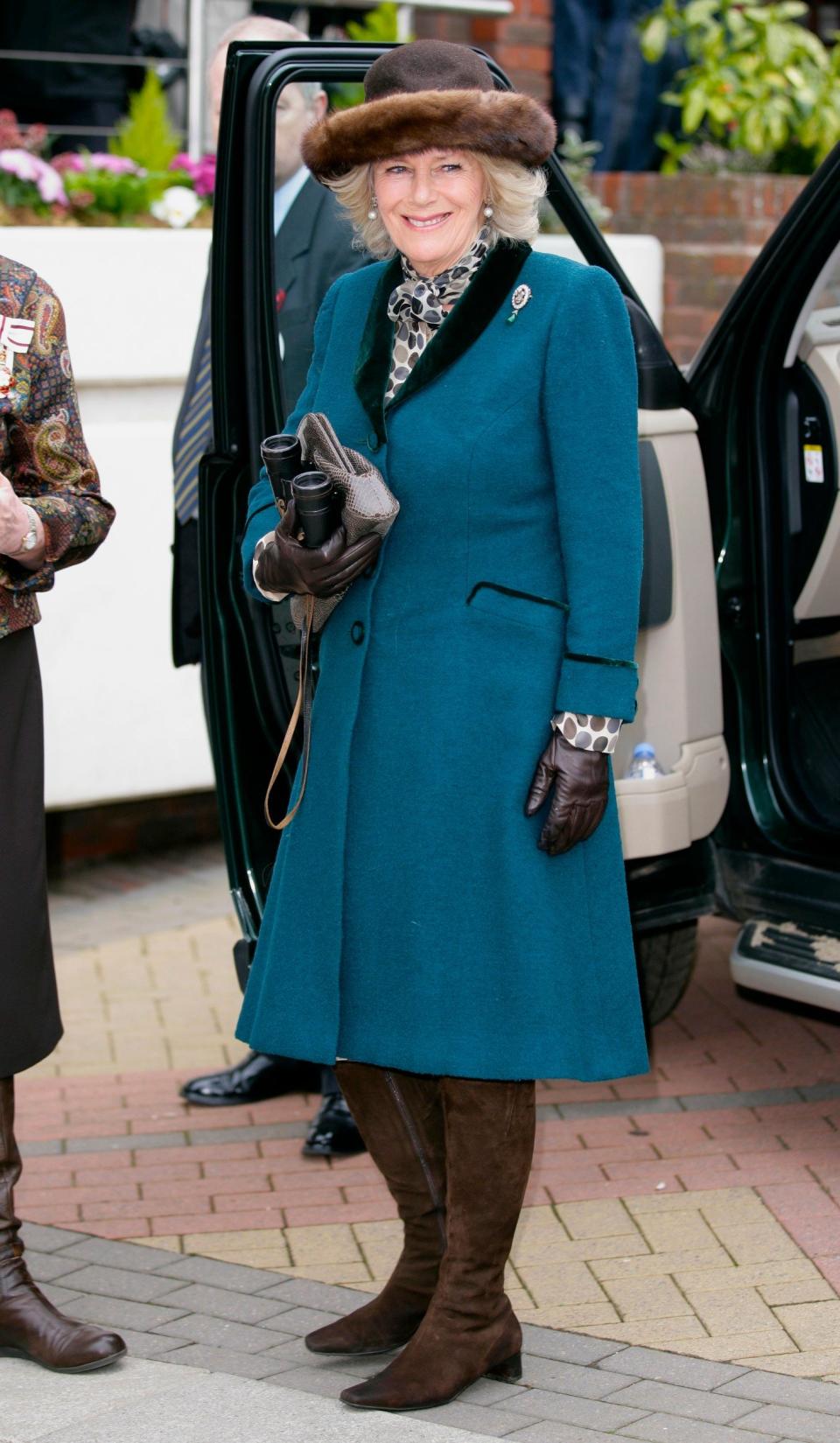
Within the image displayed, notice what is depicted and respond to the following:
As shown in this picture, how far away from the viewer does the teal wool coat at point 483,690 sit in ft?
9.91

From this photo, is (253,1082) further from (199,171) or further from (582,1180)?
(199,171)

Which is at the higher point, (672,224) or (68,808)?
(672,224)

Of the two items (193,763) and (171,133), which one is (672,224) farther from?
(193,763)

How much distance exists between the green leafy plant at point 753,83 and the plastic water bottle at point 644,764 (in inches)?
190

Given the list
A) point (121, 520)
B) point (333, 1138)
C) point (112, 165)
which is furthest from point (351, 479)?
point (112, 165)

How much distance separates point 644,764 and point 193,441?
3.78 feet

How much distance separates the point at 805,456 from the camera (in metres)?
4.56

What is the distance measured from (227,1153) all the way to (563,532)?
6.34 ft

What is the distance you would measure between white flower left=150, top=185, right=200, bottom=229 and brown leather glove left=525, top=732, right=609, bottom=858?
4.00m

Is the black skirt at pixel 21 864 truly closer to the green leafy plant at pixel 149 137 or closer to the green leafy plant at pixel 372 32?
the green leafy plant at pixel 149 137

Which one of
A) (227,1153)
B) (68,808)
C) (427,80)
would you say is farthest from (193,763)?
(427,80)

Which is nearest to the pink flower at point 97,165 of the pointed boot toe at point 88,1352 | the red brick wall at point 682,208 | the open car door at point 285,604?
the red brick wall at point 682,208

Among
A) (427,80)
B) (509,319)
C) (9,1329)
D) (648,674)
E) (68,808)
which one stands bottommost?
(68,808)

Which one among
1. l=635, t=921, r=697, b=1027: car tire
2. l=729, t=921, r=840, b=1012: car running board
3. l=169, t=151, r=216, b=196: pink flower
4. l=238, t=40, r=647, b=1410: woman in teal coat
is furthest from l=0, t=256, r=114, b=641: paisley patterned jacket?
l=169, t=151, r=216, b=196: pink flower
